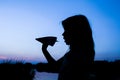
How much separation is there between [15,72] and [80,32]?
2.22 m

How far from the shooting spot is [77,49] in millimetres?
2561

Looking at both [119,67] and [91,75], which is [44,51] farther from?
[119,67]

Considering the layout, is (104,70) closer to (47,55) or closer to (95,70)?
(95,70)

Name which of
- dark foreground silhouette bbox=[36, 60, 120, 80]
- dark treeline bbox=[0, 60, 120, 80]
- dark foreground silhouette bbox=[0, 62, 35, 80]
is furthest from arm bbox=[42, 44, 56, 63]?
dark foreground silhouette bbox=[36, 60, 120, 80]

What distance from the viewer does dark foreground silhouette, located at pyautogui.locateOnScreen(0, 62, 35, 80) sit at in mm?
3759

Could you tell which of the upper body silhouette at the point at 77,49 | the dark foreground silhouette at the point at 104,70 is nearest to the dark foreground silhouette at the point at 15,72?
the upper body silhouette at the point at 77,49

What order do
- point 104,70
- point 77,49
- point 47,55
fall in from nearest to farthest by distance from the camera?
point 104,70, point 77,49, point 47,55

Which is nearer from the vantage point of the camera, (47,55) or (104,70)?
(104,70)

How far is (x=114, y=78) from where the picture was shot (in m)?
2.28

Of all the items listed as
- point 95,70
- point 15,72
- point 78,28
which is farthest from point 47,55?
point 15,72

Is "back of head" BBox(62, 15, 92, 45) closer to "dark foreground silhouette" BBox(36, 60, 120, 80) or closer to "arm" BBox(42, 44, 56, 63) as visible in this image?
"dark foreground silhouette" BBox(36, 60, 120, 80)

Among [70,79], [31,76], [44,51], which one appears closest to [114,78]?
[70,79]

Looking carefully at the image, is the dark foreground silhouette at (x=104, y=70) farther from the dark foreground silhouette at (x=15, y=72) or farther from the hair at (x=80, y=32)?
the dark foreground silhouette at (x=15, y=72)

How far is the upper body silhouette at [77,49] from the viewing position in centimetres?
244
